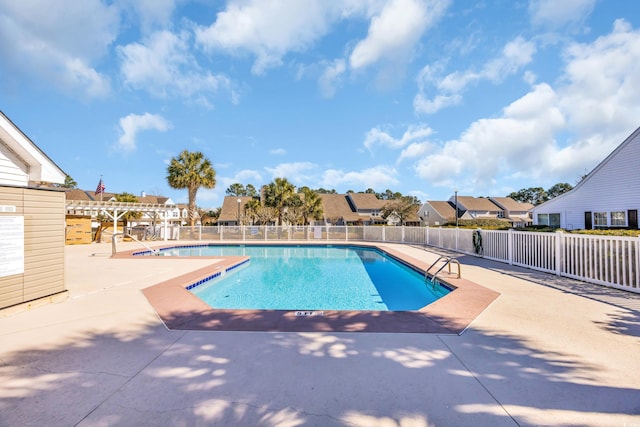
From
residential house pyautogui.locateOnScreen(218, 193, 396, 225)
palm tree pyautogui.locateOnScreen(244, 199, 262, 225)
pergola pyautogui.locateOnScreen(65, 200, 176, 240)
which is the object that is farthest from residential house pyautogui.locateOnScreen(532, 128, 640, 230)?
pergola pyautogui.locateOnScreen(65, 200, 176, 240)

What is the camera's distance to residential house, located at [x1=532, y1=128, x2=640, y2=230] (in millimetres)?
13242

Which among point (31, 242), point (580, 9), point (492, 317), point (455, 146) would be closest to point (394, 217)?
point (455, 146)

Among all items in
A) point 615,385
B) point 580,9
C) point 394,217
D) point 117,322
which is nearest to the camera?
point 615,385

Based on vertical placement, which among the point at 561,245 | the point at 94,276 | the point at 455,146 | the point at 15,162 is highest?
the point at 455,146

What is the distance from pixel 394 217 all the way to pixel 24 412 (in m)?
34.0

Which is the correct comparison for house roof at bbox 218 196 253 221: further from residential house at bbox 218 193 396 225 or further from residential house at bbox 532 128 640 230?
residential house at bbox 532 128 640 230

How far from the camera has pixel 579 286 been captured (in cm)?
592

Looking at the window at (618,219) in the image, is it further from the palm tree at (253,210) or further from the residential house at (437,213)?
the palm tree at (253,210)

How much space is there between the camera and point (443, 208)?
3753 cm

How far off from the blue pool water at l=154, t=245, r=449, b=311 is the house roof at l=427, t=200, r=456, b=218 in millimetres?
26347

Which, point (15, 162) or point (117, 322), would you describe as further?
point (15, 162)

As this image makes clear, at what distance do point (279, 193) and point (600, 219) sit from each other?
2113 cm

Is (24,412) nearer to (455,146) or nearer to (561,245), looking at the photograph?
(561,245)

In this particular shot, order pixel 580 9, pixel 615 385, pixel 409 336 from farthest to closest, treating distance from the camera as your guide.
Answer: pixel 580 9
pixel 409 336
pixel 615 385
